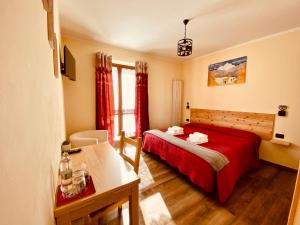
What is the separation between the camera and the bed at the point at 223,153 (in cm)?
178

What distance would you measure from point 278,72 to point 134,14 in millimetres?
2804

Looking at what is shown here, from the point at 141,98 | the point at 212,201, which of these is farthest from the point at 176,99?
the point at 212,201

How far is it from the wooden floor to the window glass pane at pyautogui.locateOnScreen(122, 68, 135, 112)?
185 centimetres

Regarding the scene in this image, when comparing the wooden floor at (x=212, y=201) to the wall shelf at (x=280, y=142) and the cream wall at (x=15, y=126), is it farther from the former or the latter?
the cream wall at (x=15, y=126)

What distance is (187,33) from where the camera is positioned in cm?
265

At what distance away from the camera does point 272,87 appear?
8.70 ft

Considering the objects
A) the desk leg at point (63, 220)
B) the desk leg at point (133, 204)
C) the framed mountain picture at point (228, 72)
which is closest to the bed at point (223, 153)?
the framed mountain picture at point (228, 72)

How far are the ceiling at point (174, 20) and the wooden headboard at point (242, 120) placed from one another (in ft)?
5.22

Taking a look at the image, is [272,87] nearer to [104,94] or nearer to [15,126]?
[104,94]

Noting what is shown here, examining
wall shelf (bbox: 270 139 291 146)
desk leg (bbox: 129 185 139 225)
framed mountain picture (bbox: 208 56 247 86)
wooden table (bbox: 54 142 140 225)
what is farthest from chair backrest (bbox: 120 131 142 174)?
framed mountain picture (bbox: 208 56 247 86)

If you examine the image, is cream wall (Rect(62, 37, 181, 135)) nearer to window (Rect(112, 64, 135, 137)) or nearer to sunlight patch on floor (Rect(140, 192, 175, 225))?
window (Rect(112, 64, 135, 137))

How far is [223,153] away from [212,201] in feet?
2.12

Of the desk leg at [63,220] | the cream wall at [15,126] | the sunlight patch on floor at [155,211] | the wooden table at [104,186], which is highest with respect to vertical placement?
the cream wall at [15,126]

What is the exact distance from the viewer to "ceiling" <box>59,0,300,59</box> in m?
1.87
